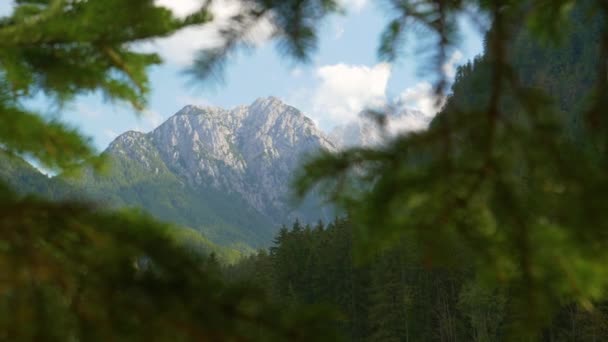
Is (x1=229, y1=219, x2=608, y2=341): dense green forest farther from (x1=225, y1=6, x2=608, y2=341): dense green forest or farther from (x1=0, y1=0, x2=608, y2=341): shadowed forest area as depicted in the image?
(x1=0, y1=0, x2=608, y2=341): shadowed forest area

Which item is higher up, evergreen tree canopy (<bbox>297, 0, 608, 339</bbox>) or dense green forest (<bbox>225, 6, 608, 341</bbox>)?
dense green forest (<bbox>225, 6, 608, 341</bbox>)

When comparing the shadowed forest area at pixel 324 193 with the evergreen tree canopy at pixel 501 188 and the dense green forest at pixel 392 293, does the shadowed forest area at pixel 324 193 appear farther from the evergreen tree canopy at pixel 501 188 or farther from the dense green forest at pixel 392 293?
the dense green forest at pixel 392 293

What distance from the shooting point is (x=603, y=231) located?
178cm

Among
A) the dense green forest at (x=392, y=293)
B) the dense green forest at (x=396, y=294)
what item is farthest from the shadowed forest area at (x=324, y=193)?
the dense green forest at (x=392, y=293)

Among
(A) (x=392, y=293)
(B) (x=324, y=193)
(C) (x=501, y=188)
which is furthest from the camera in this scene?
(A) (x=392, y=293)

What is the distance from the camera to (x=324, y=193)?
2205mm

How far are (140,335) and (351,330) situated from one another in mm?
41585

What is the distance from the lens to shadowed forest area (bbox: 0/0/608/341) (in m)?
1.34

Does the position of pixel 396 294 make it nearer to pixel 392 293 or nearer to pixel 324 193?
pixel 392 293

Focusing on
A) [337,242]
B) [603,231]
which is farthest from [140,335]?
[337,242]

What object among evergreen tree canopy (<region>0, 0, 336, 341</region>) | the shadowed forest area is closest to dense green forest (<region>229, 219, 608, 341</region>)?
the shadowed forest area

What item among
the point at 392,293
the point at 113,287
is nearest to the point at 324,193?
the point at 113,287

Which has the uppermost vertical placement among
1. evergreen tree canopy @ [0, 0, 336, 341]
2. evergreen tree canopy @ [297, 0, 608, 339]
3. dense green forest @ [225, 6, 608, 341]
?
dense green forest @ [225, 6, 608, 341]

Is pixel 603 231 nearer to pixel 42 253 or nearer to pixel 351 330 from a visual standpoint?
pixel 42 253
